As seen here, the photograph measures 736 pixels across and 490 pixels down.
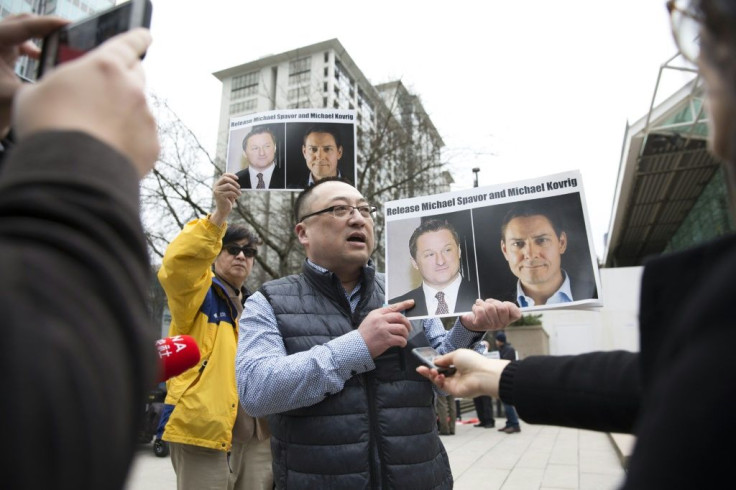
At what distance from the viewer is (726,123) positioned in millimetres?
600

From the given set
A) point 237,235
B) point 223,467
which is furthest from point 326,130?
point 223,467

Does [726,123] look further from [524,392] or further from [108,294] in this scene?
[524,392]

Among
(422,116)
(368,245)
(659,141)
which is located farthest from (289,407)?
(659,141)

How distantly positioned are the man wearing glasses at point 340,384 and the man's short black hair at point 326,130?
134 cm

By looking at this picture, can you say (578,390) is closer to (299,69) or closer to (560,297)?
(560,297)

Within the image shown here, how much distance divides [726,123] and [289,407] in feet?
5.53

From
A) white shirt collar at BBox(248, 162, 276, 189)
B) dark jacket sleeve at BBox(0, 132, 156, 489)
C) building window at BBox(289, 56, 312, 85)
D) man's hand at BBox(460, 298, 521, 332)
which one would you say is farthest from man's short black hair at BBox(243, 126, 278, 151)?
building window at BBox(289, 56, 312, 85)

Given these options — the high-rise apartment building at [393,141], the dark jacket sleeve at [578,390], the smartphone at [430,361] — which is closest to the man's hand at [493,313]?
the smartphone at [430,361]

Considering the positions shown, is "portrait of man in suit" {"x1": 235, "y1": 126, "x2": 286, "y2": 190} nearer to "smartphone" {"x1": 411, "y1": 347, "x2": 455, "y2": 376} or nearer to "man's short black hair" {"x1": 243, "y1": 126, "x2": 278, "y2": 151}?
"man's short black hair" {"x1": 243, "y1": 126, "x2": 278, "y2": 151}

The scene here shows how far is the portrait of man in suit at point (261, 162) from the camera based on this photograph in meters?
3.28

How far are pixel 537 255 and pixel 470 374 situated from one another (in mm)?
668

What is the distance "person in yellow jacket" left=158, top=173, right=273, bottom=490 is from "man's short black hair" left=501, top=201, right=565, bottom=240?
165cm

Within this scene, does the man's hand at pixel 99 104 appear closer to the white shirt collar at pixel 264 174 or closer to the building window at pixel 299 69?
the white shirt collar at pixel 264 174

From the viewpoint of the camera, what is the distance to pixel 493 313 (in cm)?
199
